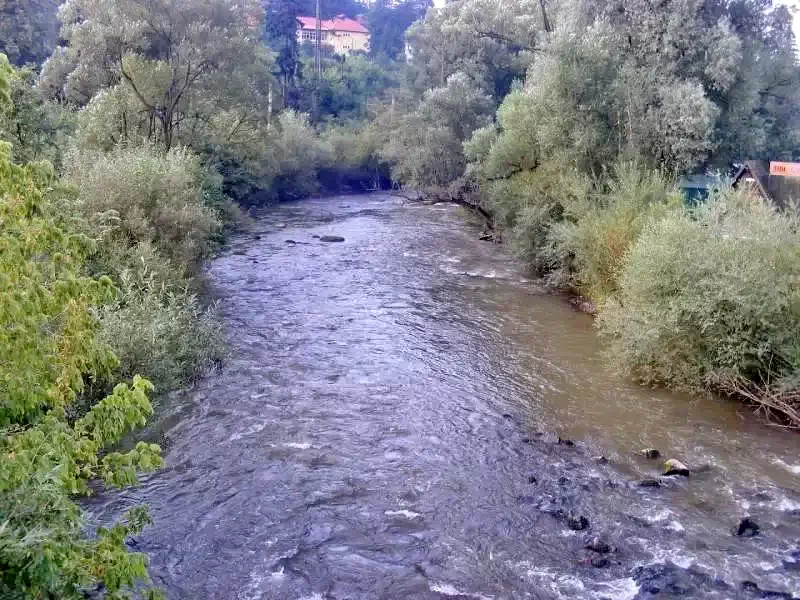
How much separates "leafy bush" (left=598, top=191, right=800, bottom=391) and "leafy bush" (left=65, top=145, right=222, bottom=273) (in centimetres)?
1266

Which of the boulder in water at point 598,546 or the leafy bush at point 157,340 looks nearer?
the boulder in water at point 598,546

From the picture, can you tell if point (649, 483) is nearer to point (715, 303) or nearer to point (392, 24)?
point (715, 303)

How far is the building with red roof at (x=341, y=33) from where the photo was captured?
329 feet

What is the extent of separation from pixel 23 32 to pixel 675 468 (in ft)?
151

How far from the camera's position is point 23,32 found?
43.4m

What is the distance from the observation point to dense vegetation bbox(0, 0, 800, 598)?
5410 mm

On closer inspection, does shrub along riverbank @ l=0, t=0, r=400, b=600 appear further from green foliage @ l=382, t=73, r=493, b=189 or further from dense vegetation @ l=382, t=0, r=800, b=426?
dense vegetation @ l=382, t=0, r=800, b=426

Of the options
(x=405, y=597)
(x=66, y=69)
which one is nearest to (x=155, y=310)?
(x=405, y=597)

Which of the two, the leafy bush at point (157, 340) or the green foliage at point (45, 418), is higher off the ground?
the green foliage at point (45, 418)

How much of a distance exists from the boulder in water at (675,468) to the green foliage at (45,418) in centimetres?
943

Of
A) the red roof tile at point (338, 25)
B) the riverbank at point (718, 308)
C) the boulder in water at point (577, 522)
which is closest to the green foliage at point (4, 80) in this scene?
the boulder in water at point (577, 522)

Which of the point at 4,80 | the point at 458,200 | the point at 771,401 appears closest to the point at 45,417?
the point at 4,80

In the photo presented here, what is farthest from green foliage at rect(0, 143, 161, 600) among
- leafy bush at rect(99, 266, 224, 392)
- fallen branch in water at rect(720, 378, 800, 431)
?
fallen branch in water at rect(720, 378, 800, 431)

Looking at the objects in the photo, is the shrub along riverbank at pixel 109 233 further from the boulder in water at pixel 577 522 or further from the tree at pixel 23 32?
the boulder in water at pixel 577 522
